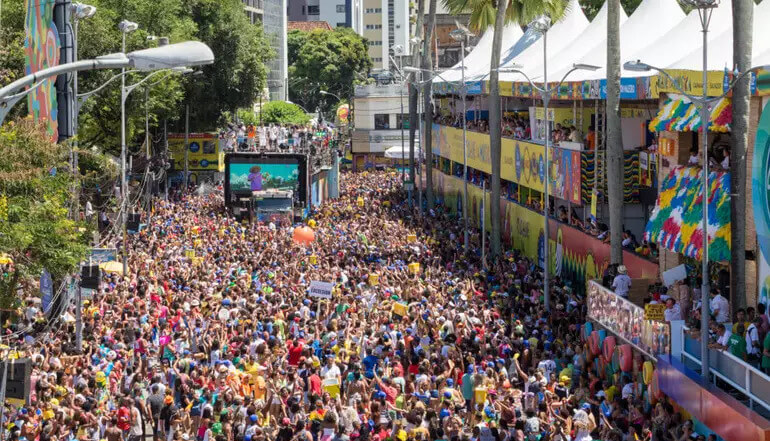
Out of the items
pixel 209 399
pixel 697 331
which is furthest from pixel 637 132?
pixel 209 399

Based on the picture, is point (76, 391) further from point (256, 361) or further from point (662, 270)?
point (662, 270)

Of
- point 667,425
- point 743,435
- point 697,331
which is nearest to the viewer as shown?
point 743,435

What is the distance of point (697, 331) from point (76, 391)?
9.22 m

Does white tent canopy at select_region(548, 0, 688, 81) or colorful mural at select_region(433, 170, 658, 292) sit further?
white tent canopy at select_region(548, 0, 688, 81)

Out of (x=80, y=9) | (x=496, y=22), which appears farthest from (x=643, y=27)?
(x=80, y=9)

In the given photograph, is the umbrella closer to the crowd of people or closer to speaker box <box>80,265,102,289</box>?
the crowd of people

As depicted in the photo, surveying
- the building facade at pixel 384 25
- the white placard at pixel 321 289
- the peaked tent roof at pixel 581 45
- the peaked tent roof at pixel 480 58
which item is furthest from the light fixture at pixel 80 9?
the building facade at pixel 384 25

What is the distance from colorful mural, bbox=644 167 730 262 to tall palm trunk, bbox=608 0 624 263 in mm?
1784

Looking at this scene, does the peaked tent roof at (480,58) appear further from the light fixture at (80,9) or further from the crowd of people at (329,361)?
the light fixture at (80,9)

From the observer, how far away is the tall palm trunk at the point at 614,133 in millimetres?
29141

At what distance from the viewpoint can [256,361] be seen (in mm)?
23359

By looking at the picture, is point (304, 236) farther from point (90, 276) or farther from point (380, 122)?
point (380, 122)

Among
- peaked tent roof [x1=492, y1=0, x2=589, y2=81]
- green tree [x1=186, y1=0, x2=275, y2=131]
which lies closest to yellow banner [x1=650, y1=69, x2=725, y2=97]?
peaked tent roof [x1=492, y1=0, x2=589, y2=81]

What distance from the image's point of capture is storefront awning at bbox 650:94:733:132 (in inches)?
922
